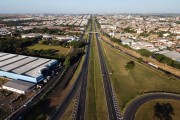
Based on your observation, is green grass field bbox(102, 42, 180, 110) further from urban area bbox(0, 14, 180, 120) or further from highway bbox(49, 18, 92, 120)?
highway bbox(49, 18, 92, 120)

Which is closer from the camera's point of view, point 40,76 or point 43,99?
point 43,99

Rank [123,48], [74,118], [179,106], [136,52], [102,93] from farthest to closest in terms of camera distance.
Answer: [123,48], [136,52], [102,93], [179,106], [74,118]

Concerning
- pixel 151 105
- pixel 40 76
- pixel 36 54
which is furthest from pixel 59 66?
pixel 151 105

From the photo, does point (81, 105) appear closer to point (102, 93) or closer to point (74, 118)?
point (74, 118)

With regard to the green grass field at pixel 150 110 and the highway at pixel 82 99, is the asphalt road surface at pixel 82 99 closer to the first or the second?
the highway at pixel 82 99

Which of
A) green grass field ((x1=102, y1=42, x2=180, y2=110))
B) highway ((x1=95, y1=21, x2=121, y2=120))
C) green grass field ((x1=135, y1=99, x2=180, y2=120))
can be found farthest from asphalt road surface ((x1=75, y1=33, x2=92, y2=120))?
green grass field ((x1=135, y1=99, x2=180, y2=120))

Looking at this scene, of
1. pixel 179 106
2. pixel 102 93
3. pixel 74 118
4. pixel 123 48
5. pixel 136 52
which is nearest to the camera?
pixel 74 118
